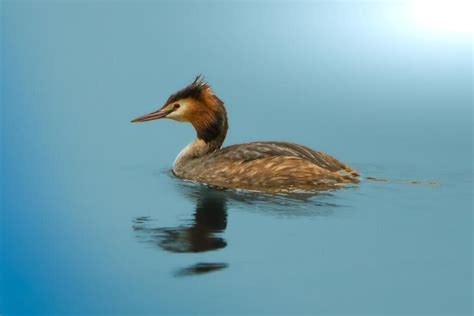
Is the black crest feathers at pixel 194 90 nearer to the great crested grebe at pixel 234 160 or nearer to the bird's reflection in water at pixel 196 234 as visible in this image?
the great crested grebe at pixel 234 160

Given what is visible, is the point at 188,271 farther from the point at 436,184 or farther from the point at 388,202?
the point at 436,184

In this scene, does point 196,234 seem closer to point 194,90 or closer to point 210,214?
point 210,214

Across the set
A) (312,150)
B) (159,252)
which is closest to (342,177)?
(312,150)

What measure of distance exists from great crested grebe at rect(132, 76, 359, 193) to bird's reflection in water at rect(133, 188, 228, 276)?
75 centimetres

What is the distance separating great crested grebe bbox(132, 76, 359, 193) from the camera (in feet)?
24.3

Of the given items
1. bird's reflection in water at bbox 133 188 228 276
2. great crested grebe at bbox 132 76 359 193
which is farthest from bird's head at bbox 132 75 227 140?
bird's reflection in water at bbox 133 188 228 276

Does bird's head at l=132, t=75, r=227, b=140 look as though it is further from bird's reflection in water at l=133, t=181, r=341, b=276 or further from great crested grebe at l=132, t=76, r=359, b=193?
bird's reflection in water at l=133, t=181, r=341, b=276

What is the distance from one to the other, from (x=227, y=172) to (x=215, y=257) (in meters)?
2.22

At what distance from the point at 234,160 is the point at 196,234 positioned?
1.82m

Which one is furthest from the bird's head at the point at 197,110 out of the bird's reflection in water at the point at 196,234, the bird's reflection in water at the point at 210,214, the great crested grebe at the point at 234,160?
the bird's reflection in water at the point at 196,234

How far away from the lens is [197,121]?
8047 mm

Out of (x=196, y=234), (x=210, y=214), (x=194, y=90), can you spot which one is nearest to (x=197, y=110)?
(x=194, y=90)

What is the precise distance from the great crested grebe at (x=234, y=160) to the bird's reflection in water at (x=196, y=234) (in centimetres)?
75

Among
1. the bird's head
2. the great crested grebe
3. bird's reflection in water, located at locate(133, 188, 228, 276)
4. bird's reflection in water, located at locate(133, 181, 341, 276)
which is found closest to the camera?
bird's reflection in water, located at locate(133, 188, 228, 276)
